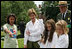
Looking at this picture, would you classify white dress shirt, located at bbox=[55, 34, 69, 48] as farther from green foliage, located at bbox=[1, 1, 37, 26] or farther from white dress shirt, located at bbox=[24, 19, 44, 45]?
green foliage, located at bbox=[1, 1, 37, 26]

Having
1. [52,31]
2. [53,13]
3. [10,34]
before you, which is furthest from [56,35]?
[53,13]

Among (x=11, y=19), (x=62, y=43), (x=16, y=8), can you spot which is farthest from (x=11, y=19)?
(x=16, y=8)

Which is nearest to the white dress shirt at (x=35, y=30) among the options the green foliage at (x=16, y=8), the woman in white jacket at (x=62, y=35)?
the woman in white jacket at (x=62, y=35)

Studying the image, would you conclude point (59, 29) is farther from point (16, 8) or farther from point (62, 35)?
point (16, 8)

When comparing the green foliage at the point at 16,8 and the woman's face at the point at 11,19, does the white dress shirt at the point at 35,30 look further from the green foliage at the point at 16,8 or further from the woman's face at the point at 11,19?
the green foliage at the point at 16,8

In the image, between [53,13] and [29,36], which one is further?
[53,13]

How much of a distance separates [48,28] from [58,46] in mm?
426

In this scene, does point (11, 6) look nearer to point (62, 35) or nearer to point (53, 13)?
point (53, 13)

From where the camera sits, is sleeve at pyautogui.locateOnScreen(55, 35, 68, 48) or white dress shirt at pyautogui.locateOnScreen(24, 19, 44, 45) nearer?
sleeve at pyautogui.locateOnScreen(55, 35, 68, 48)

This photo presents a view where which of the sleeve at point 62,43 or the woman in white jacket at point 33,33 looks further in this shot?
the woman in white jacket at point 33,33

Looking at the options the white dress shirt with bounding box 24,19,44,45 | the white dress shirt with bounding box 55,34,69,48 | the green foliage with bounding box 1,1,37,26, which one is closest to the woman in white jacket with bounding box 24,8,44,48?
the white dress shirt with bounding box 24,19,44,45

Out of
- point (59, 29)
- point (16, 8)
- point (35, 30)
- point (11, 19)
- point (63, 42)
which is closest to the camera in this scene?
point (63, 42)

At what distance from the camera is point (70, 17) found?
446 centimetres

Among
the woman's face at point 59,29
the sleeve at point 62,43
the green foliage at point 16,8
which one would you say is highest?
the woman's face at point 59,29
